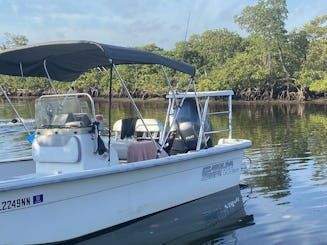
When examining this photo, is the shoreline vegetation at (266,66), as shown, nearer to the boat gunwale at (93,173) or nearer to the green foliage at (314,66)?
the green foliage at (314,66)

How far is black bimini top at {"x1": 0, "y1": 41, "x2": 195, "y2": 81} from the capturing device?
688cm

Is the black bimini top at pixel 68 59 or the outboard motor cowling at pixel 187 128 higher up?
the black bimini top at pixel 68 59

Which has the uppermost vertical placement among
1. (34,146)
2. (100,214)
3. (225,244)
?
(34,146)

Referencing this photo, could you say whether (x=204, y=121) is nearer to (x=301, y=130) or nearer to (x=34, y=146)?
(x=34, y=146)

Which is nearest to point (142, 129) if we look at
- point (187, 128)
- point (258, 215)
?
point (187, 128)

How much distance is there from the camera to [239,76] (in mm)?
56188

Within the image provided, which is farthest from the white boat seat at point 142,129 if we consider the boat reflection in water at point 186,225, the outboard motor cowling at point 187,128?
the boat reflection in water at point 186,225

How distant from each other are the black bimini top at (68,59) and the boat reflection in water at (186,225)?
2.45m

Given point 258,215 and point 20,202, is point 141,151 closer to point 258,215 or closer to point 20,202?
point 258,215

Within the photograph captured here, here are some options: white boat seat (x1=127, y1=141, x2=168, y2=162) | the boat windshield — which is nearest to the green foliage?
white boat seat (x1=127, y1=141, x2=168, y2=162)

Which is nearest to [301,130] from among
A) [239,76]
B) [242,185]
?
[242,185]

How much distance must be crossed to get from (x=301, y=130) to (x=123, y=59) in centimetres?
1582

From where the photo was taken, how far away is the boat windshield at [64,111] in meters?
7.32

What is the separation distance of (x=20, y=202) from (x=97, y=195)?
3.82ft
